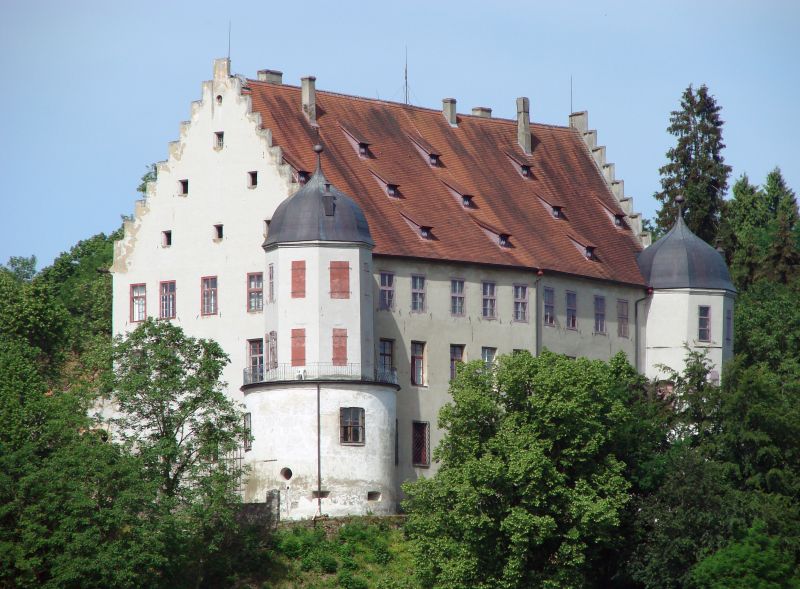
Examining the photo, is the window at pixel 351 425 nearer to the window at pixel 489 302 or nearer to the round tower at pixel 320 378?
the round tower at pixel 320 378

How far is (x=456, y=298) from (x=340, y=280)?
6.75 m

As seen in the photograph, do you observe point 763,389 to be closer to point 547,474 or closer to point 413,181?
point 547,474

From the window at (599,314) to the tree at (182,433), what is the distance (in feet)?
63.5

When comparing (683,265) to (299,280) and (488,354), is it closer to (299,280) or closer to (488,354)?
(488,354)

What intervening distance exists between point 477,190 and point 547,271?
483 centimetres

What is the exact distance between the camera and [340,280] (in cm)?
8138

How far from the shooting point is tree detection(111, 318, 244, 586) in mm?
73438

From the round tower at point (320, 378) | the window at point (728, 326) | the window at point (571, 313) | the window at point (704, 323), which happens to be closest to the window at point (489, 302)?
the window at point (571, 313)

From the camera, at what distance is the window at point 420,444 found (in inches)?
3319

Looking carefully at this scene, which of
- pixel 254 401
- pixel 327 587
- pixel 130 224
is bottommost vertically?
Answer: pixel 327 587

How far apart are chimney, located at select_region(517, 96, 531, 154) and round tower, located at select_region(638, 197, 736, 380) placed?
7.57m

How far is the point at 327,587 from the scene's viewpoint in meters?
75.5

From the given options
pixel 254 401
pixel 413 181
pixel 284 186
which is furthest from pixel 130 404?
pixel 413 181

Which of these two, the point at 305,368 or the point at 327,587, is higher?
the point at 305,368
